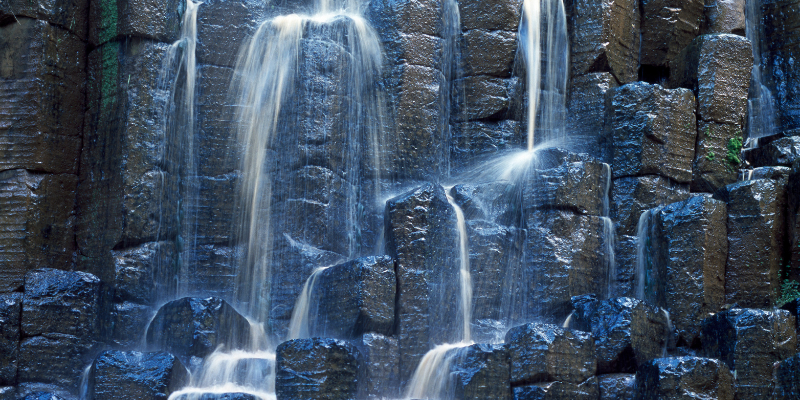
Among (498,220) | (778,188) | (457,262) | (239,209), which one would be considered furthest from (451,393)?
(778,188)

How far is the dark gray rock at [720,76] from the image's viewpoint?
38.2 ft

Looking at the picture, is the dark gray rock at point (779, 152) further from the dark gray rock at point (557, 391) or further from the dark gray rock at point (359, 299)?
the dark gray rock at point (359, 299)

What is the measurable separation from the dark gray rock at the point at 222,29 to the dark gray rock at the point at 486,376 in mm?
5461

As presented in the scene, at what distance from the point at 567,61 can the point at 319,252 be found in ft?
15.5

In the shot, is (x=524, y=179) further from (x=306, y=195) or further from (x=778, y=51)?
(x=778, y=51)

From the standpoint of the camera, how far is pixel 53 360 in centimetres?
971

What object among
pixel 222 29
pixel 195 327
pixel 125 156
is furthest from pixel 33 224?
pixel 222 29

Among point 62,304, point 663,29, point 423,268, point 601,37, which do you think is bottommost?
point 62,304

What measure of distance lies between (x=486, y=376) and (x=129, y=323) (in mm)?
4560

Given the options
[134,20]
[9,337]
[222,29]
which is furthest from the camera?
[222,29]

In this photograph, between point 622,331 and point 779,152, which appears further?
point 779,152

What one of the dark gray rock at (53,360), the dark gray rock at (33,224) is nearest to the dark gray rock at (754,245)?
the dark gray rock at (53,360)

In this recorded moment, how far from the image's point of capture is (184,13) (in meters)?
11.8

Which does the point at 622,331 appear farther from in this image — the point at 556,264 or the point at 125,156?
the point at 125,156
